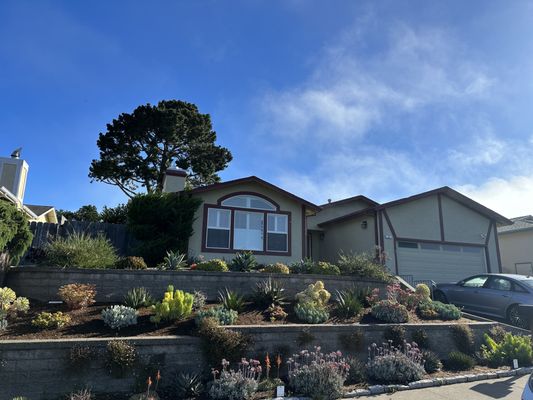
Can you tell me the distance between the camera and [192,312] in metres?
8.72

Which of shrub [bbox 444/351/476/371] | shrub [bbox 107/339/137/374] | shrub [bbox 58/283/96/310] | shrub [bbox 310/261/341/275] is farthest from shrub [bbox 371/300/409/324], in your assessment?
shrub [bbox 58/283/96/310]

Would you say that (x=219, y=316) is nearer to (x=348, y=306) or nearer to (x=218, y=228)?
(x=348, y=306)

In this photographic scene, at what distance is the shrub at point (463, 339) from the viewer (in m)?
9.46

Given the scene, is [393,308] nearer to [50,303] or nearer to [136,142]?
[50,303]

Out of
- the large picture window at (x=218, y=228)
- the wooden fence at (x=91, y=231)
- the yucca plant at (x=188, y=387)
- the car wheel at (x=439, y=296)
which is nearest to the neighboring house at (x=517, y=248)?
the car wheel at (x=439, y=296)

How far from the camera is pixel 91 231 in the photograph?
51.6 ft

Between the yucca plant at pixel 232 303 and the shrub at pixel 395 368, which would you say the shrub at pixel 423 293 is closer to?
the shrub at pixel 395 368

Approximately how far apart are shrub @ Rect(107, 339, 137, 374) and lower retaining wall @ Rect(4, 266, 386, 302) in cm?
290

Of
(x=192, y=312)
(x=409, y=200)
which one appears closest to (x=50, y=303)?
(x=192, y=312)

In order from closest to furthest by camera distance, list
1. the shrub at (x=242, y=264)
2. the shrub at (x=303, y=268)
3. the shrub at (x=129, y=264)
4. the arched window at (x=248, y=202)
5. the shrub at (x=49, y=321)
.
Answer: the shrub at (x=49, y=321) → the shrub at (x=129, y=264) → the shrub at (x=242, y=264) → the shrub at (x=303, y=268) → the arched window at (x=248, y=202)

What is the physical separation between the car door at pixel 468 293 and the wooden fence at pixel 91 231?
11.7 metres

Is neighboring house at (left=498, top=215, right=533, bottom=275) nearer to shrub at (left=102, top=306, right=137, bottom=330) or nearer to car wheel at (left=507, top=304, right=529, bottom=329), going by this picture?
car wheel at (left=507, top=304, right=529, bottom=329)

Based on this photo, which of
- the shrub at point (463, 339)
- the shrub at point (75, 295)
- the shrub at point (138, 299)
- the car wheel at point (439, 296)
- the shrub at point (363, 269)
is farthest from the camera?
the car wheel at point (439, 296)

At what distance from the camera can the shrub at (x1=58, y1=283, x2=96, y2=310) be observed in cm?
830
